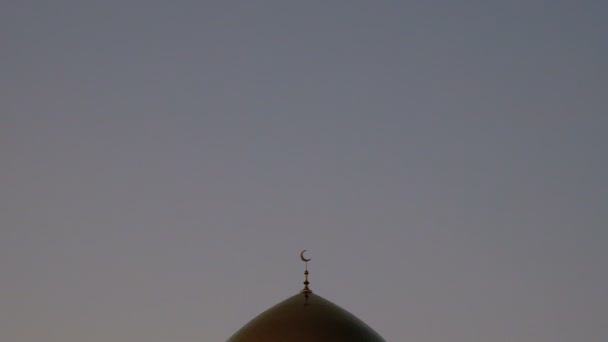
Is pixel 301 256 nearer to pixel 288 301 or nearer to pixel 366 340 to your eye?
pixel 288 301

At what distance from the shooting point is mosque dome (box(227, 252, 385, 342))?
24267 millimetres

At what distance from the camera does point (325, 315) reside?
25078 millimetres

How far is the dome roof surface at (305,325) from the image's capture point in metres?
24.3

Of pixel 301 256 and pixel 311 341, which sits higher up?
pixel 301 256

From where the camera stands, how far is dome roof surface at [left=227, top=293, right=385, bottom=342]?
24.3 m

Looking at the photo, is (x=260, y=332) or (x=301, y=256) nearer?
(x=260, y=332)

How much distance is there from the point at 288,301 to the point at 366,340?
104 inches

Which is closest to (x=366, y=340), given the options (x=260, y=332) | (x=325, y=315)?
(x=325, y=315)

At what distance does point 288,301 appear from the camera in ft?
85.6

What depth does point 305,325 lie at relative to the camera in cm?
2450

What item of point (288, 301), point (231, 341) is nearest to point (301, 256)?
point (288, 301)

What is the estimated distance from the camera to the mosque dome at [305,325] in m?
24.3

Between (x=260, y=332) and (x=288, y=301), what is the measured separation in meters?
1.66

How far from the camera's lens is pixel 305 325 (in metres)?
24.5
